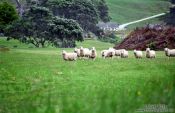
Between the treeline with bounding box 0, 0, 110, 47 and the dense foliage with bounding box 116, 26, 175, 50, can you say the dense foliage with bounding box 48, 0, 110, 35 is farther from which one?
the dense foliage with bounding box 116, 26, 175, 50

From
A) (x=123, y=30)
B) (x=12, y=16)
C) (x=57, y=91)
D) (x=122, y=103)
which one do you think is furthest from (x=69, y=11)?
(x=122, y=103)

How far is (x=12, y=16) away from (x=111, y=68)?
47045 mm

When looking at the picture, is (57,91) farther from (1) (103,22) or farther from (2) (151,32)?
(1) (103,22)

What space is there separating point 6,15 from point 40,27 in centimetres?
735

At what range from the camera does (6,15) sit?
7000 cm

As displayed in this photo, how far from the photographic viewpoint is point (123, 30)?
113188 millimetres

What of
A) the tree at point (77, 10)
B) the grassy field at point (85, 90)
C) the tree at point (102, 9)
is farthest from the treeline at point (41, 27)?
the grassy field at point (85, 90)

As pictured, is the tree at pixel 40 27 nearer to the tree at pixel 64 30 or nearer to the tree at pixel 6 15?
the tree at pixel 64 30

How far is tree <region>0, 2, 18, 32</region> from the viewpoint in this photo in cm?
6864

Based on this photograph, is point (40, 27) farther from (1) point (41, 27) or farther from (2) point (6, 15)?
(2) point (6, 15)

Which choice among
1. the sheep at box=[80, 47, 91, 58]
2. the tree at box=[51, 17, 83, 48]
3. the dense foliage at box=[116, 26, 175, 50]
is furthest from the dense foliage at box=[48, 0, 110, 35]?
the sheep at box=[80, 47, 91, 58]

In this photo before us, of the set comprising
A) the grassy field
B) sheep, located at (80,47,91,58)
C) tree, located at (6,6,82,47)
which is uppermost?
tree, located at (6,6,82,47)

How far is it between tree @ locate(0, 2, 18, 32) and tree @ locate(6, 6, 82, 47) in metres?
3.68

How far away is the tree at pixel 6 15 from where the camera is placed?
6864 cm
